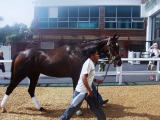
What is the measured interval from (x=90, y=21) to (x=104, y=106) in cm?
2157

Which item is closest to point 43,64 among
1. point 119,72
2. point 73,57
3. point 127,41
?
point 73,57

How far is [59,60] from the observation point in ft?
17.6

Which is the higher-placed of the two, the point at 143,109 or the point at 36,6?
the point at 36,6

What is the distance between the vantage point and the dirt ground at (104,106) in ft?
16.7

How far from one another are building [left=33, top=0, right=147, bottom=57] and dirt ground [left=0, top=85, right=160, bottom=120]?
61.0ft

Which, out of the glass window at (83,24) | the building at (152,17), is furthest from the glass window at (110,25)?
the building at (152,17)

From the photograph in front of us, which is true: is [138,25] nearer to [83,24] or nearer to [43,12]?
[83,24]

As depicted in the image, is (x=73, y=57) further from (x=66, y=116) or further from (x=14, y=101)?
(x=14, y=101)

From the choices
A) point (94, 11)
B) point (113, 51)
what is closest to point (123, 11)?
point (94, 11)

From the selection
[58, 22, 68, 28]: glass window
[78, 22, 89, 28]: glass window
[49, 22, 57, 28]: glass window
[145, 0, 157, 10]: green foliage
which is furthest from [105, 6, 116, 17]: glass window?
[49, 22, 57, 28]: glass window

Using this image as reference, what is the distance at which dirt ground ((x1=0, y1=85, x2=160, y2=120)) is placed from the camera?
508 cm

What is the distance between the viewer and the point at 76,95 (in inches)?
152

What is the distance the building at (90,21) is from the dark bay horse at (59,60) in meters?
20.4

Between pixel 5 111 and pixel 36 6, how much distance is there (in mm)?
23453
